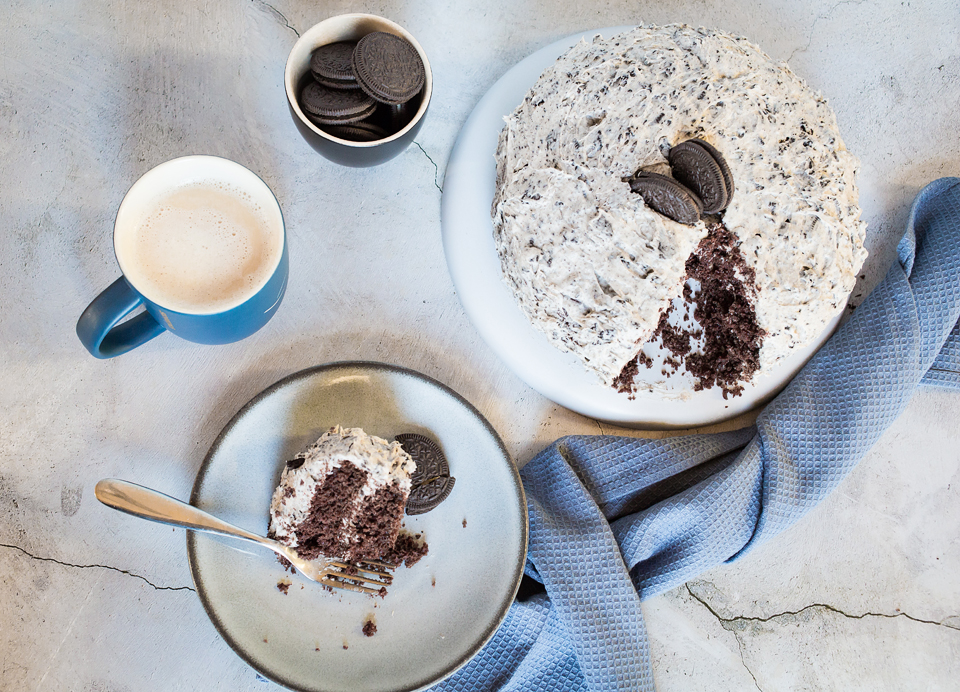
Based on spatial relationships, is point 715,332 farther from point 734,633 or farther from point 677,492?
point 734,633

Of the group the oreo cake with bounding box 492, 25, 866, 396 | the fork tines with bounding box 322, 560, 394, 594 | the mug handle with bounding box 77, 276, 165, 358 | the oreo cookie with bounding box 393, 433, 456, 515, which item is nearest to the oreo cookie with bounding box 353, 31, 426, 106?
the oreo cake with bounding box 492, 25, 866, 396

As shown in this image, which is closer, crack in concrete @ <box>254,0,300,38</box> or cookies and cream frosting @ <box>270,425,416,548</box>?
cookies and cream frosting @ <box>270,425,416,548</box>

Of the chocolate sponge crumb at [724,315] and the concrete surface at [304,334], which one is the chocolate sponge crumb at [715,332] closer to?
the chocolate sponge crumb at [724,315]

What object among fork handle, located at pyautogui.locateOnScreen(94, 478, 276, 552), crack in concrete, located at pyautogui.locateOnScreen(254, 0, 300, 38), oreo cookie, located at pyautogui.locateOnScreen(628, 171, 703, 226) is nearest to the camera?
oreo cookie, located at pyautogui.locateOnScreen(628, 171, 703, 226)

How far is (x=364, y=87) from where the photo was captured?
1.33 metres

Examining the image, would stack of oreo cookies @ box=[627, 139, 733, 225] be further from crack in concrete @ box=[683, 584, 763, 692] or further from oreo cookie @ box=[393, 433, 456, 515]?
crack in concrete @ box=[683, 584, 763, 692]

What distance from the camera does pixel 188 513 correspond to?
132 centimetres

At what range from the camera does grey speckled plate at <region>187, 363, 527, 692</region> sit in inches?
55.1

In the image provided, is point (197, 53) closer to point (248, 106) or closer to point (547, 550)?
point (248, 106)

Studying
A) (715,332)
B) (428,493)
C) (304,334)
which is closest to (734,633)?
(715,332)

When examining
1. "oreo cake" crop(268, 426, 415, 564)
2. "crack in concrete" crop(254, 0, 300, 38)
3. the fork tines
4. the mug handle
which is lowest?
the fork tines

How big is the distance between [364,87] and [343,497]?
807 millimetres

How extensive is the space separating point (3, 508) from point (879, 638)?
6.92ft

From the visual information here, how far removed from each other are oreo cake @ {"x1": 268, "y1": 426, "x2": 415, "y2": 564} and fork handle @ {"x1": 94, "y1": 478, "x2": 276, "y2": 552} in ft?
0.33
